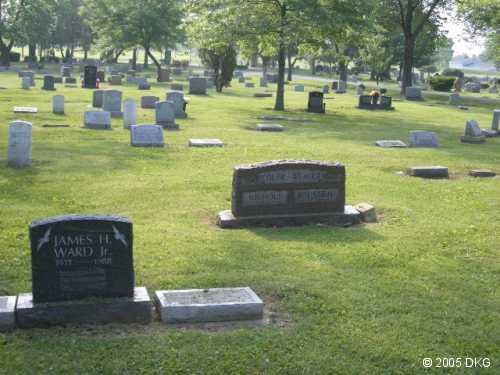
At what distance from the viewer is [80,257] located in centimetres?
652

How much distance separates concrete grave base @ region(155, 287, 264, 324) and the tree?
41880 millimetres

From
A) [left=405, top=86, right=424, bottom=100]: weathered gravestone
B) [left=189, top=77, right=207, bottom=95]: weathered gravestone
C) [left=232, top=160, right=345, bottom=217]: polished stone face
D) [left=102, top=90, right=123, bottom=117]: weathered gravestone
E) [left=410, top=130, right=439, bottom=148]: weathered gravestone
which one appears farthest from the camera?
[left=405, top=86, right=424, bottom=100]: weathered gravestone

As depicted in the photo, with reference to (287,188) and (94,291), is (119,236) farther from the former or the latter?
(287,188)

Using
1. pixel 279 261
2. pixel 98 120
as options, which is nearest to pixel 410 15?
pixel 98 120

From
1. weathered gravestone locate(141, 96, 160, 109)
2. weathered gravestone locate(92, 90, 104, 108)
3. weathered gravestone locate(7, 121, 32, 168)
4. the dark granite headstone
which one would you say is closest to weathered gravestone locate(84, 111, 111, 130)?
weathered gravestone locate(92, 90, 104, 108)

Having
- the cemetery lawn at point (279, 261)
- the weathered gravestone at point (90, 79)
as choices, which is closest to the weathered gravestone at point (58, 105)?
the cemetery lawn at point (279, 261)

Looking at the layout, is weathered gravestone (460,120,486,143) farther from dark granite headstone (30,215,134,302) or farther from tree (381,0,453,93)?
tree (381,0,453,93)

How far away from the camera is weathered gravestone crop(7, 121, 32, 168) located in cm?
1389

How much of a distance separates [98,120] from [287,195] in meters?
12.2

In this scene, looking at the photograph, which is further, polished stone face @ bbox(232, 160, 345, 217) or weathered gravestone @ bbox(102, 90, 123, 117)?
weathered gravestone @ bbox(102, 90, 123, 117)

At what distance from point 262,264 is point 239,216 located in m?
1.89

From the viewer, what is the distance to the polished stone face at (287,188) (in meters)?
10.2

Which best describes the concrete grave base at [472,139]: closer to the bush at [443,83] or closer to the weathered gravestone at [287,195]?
the weathered gravestone at [287,195]

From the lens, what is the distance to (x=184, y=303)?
6.71 metres
